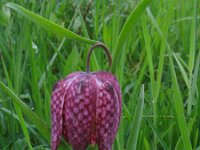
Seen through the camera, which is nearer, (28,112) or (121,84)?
(28,112)

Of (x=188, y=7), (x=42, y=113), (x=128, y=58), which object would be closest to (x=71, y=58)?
(x=42, y=113)

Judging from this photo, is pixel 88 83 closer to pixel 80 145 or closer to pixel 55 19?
pixel 80 145

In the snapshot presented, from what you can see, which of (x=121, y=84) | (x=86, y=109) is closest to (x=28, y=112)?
(x=86, y=109)

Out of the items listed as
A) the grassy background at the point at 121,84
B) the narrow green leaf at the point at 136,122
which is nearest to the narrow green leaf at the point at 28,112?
the grassy background at the point at 121,84

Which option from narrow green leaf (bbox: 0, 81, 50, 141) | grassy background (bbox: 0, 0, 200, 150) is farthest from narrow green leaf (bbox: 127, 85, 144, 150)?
narrow green leaf (bbox: 0, 81, 50, 141)

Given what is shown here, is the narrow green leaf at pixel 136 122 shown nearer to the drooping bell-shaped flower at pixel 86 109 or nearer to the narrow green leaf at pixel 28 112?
the drooping bell-shaped flower at pixel 86 109

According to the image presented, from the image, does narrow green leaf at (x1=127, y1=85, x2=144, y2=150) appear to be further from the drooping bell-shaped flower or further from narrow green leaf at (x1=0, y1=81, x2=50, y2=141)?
narrow green leaf at (x1=0, y1=81, x2=50, y2=141)

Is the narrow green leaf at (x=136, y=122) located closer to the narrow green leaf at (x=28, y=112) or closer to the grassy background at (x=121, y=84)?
the grassy background at (x=121, y=84)

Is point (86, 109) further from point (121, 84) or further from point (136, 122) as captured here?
point (121, 84)
